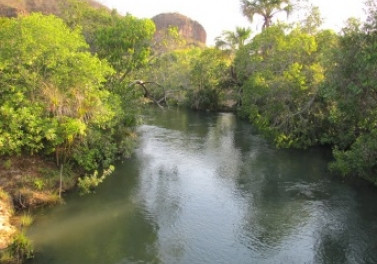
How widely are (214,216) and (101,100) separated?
937 centimetres

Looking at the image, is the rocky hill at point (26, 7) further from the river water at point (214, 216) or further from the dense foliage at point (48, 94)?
the river water at point (214, 216)

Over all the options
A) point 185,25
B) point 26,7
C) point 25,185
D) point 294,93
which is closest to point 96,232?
point 25,185

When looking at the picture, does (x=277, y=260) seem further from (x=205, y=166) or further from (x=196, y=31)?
(x=196, y=31)

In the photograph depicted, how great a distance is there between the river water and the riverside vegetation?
1.35 meters

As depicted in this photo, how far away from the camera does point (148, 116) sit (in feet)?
163

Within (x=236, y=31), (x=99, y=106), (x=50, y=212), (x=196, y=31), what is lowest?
(x=50, y=212)

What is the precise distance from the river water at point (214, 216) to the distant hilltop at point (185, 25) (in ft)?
385

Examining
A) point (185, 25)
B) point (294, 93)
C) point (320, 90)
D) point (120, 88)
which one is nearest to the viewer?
point (320, 90)

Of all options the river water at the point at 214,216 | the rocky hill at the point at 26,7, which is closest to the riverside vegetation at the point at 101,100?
the river water at the point at 214,216

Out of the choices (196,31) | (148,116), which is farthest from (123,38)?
(196,31)

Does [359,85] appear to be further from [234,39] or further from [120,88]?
[234,39]

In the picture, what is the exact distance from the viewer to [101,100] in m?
22.3

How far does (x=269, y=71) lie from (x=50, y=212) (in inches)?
871

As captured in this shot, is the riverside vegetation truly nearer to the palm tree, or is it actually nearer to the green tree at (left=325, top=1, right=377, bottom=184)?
the green tree at (left=325, top=1, right=377, bottom=184)
